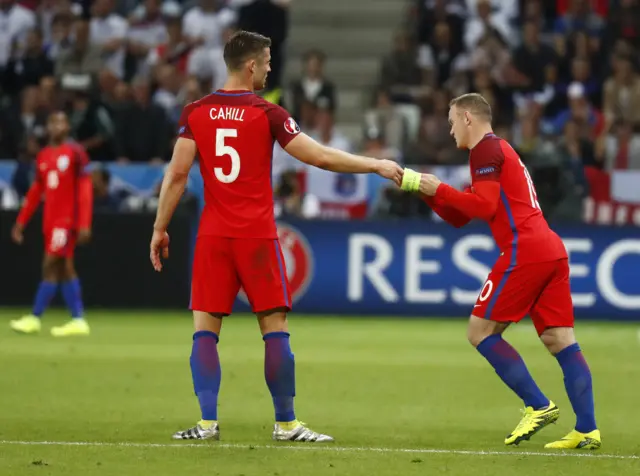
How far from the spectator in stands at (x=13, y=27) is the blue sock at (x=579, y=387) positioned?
52.8 feet

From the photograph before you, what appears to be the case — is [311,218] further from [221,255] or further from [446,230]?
[221,255]

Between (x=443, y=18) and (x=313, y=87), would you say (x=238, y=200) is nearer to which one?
(x=313, y=87)

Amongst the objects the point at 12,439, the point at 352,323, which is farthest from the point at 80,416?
the point at 352,323

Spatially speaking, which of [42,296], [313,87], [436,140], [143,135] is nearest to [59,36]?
[143,135]

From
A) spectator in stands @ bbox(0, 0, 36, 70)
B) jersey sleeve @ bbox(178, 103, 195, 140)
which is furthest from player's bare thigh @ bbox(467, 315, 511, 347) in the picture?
spectator in stands @ bbox(0, 0, 36, 70)

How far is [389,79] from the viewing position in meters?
21.5

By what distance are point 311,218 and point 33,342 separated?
458 cm

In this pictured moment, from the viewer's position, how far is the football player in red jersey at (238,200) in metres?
7.73

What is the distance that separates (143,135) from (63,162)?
515 cm

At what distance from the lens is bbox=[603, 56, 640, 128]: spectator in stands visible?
19.9 m

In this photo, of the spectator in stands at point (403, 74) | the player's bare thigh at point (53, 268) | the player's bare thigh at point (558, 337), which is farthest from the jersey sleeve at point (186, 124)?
the spectator in stands at point (403, 74)

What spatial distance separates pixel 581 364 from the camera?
7898 mm

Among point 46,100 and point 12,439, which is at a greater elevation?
point 46,100

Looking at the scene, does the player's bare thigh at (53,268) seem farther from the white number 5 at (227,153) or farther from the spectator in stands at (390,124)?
the white number 5 at (227,153)
